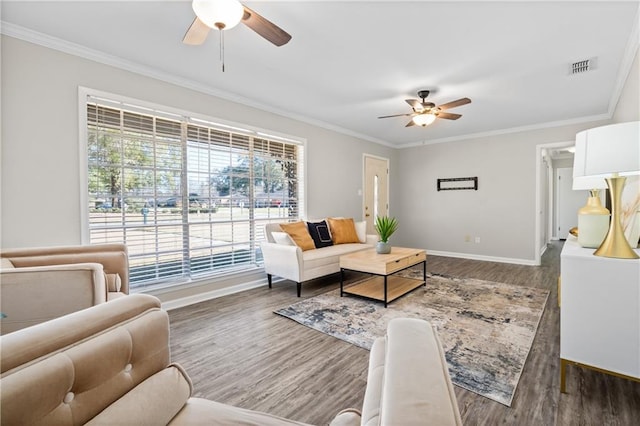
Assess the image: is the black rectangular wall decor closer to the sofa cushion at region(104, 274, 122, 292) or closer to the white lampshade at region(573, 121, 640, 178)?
the white lampshade at region(573, 121, 640, 178)

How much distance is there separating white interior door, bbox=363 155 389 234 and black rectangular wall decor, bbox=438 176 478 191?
1.12 m

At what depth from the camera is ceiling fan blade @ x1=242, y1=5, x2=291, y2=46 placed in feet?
5.81

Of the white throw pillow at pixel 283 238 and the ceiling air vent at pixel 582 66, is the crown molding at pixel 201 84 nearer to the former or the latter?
the ceiling air vent at pixel 582 66

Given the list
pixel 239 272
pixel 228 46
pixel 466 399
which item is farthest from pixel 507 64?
pixel 239 272

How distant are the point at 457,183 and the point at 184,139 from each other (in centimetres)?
506

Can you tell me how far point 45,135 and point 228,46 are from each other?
5.47ft

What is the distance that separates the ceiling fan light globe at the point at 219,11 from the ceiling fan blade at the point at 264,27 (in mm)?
74

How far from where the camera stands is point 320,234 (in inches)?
171

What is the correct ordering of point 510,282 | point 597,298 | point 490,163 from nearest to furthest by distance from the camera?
point 597,298, point 510,282, point 490,163

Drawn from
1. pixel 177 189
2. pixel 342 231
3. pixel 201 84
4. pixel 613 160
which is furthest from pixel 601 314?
pixel 201 84

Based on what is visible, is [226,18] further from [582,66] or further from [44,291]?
[582,66]

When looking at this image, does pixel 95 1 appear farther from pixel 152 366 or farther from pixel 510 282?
pixel 510 282

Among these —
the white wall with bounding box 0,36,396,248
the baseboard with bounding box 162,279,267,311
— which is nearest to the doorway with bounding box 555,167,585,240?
the baseboard with bounding box 162,279,267,311

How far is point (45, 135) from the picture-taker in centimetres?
242
